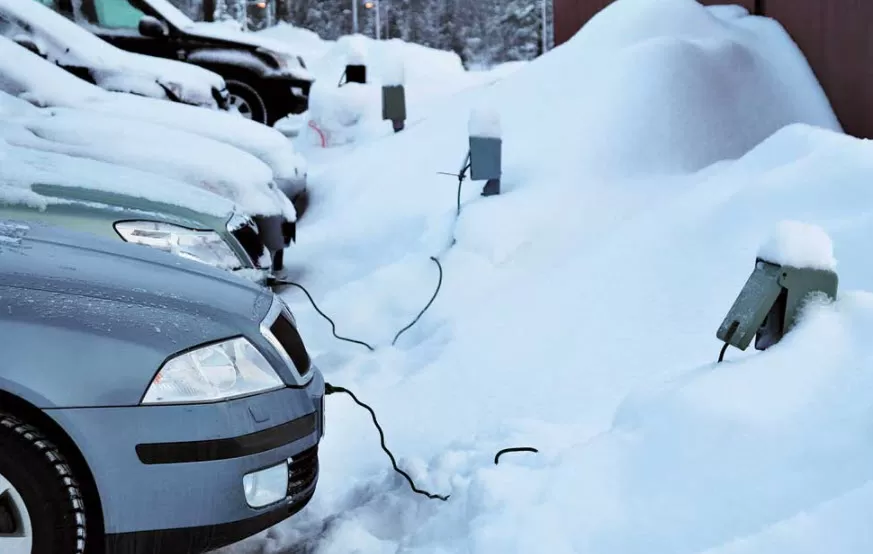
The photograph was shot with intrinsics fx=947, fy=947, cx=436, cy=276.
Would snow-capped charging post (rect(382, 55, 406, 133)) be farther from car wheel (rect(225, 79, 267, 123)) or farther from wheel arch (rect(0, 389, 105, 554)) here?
wheel arch (rect(0, 389, 105, 554))

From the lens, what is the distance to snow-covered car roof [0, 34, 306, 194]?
5.98 meters

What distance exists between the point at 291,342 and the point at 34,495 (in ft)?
2.70

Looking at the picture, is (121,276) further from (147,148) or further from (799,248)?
(147,148)

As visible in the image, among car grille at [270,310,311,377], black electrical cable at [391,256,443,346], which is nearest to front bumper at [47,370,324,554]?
car grille at [270,310,311,377]

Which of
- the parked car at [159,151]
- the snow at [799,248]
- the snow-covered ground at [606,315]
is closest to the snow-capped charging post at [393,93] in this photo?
the snow-covered ground at [606,315]

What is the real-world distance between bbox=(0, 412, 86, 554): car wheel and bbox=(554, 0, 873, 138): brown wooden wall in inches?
232

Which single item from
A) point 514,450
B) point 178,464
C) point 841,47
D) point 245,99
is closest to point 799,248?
point 514,450

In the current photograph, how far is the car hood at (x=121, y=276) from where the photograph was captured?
8.05 ft

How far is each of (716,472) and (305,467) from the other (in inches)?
45.0

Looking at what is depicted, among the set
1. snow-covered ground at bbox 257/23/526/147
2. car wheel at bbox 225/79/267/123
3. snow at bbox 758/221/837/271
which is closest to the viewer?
snow at bbox 758/221/837/271

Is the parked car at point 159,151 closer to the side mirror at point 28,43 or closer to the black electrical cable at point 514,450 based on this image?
the side mirror at point 28,43

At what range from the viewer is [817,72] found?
23.7 ft

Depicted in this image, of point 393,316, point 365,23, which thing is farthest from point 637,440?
point 365,23

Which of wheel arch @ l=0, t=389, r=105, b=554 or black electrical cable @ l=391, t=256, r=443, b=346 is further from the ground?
wheel arch @ l=0, t=389, r=105, b=554
